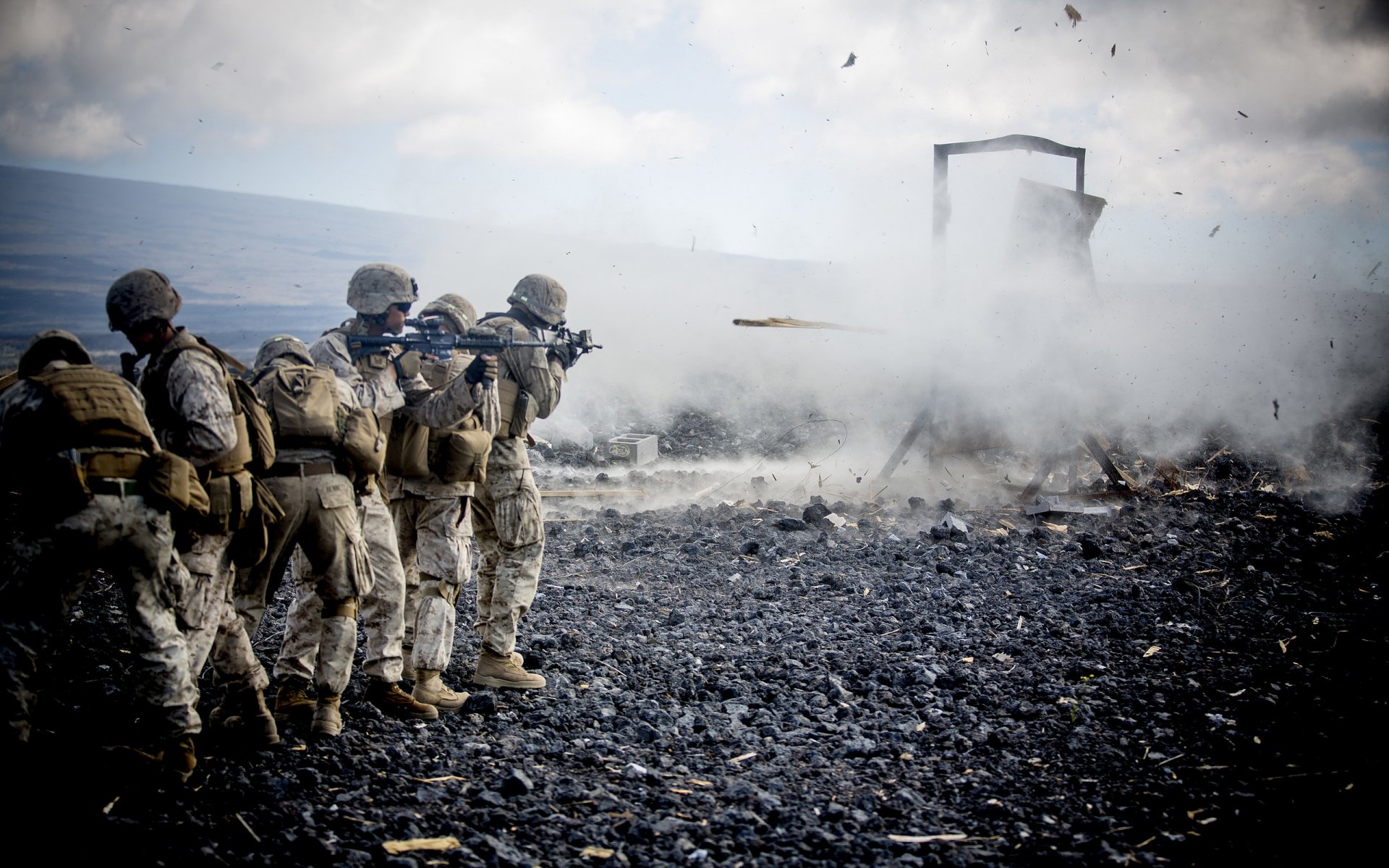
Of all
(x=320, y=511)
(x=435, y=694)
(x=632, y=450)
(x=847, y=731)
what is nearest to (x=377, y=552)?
(x=320, y=511)

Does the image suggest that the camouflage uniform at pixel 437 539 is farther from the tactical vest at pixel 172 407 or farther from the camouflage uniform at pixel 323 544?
the tactical vest at pixel 172 407

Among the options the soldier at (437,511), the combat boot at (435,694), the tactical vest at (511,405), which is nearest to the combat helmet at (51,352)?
the soldier at (437,511)

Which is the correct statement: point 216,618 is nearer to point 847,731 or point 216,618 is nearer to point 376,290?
point 376,290

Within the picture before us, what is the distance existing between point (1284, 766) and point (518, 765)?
3.10m

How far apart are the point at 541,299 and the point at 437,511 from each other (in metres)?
1.40

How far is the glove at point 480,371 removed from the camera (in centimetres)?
395

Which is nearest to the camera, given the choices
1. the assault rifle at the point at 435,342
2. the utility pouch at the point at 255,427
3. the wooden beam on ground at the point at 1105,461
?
the utility pouch at the point at 255,427

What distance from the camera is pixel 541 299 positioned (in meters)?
4.72

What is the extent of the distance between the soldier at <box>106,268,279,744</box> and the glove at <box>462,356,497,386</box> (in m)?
1.01

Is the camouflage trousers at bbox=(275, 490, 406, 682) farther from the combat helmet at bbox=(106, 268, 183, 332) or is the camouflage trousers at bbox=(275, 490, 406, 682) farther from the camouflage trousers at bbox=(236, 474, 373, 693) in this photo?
the combat helmet at bbox=(106, 268, 183, 332)

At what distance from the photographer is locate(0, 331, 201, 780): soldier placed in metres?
2.85

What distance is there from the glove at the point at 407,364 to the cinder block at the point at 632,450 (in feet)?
22.2

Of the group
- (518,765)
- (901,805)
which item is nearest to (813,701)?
(901,805)

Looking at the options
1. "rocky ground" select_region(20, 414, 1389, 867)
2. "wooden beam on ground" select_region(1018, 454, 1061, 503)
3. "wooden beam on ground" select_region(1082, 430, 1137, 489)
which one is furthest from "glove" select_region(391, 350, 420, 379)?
"wooden beam on ground" select_region(1082, 430, 1137, 489)
